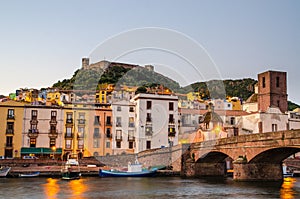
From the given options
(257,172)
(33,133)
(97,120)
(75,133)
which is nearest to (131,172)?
(257,172)

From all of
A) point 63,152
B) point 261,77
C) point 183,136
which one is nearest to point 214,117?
point 183,136

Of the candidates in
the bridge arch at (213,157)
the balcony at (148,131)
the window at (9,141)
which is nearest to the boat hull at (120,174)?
the bridge arch at (213,157)

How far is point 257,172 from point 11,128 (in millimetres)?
48922

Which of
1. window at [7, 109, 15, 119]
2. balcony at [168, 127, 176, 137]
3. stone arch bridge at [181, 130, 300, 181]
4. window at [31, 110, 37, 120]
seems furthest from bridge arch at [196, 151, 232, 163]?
window at [7, 109, 15, 119]

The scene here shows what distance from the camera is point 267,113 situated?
94.6m

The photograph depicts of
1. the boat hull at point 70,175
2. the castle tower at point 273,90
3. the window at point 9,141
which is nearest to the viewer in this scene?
the boat hull at point 70,175

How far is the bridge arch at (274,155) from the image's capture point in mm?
49531

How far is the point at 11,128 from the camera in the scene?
84438 mm

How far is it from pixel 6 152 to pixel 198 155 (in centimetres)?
3763

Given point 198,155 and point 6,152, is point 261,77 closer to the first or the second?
point 198,155

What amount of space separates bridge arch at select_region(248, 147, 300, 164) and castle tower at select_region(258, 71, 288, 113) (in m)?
52.7

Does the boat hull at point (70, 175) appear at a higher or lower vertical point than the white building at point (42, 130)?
lower

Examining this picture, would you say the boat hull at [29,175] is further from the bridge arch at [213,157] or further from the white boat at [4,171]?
the bridge arch at [213,157]

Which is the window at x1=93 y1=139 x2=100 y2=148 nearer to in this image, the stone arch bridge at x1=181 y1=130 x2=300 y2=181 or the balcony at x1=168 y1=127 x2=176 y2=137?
the balcony at x1=168 y1=127 x2=176 y2=137
